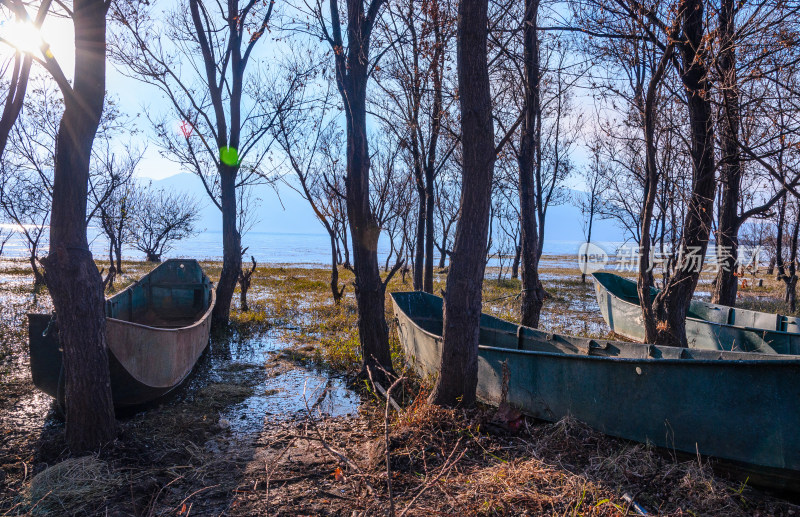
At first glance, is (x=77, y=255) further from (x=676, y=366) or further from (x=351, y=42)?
(x=676, y=366)

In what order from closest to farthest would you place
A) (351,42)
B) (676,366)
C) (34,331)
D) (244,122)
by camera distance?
(676,366)
(34,331)
(351,42)
(244,122)

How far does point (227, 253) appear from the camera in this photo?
11750 millimetres

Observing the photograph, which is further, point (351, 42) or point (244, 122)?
point (244, 122)

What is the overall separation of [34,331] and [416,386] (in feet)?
15.8

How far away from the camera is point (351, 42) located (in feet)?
22.6

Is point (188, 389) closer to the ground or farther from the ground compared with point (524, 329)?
closer to the ground

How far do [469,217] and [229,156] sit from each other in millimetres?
8703

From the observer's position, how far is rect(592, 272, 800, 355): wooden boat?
8141 mm

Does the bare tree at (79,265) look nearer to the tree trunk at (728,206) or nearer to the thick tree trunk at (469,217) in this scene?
the thick tree trunk at (469,217)

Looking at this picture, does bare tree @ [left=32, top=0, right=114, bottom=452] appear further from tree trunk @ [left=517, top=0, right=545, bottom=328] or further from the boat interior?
tree trunk @ [left=517, top=0, right=545, bottom=328]

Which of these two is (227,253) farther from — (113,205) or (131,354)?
(113,205)

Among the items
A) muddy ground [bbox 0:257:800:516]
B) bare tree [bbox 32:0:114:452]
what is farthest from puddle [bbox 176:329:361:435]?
bare tree [bbox 32:0:114:452]

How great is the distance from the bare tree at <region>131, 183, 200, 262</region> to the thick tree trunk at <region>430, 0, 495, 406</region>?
3437 centimetres

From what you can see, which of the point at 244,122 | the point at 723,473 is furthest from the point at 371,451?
the point at 244,122
